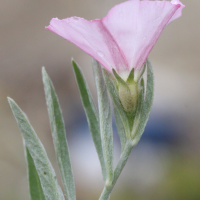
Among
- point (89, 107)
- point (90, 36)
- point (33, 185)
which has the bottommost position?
point (33, 185)

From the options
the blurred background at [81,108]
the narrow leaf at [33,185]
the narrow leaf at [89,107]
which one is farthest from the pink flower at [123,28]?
the blurred background at [81,108]

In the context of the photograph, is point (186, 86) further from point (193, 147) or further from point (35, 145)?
point (35, 145)

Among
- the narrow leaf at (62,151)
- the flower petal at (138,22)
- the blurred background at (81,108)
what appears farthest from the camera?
the blurred background at (81,108)

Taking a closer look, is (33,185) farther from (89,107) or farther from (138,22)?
(138,22)

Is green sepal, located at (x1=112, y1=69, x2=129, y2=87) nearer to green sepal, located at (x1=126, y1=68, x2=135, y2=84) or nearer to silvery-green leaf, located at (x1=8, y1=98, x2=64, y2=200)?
green sepal, located at (x1=126, y1=68, x2=135, y2=84)

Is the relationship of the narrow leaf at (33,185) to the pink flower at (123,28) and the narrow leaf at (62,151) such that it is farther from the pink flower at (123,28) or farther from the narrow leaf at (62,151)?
the pink flower at (123,28)

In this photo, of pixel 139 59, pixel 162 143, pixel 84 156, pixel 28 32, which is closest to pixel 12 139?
pixel 84 156

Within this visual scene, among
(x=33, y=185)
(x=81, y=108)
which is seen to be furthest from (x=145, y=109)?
(x=81, y=108)

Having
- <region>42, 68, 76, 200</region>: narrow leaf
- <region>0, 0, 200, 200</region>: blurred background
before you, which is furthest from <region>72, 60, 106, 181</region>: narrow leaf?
<region>0, 0, 200, 200</region>: blurred background
